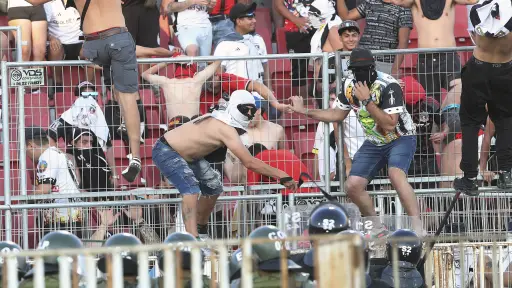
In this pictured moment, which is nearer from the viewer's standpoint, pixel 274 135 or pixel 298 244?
pixel 298 244

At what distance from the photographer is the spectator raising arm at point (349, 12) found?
13.3 metres

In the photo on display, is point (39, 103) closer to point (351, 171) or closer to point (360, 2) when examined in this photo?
point (351, 171)

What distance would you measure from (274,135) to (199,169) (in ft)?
2.71

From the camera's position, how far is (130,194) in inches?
432

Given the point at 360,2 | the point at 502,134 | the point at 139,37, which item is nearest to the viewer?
the point at 502,134

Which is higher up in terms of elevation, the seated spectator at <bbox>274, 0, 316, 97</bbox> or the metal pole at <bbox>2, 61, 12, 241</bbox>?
the seated spectator at <bbox>274, 0, 316, 97</bbox>

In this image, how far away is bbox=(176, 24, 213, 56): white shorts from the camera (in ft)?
43.2

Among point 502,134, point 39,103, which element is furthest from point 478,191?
point 39,103

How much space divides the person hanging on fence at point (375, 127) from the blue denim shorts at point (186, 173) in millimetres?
964

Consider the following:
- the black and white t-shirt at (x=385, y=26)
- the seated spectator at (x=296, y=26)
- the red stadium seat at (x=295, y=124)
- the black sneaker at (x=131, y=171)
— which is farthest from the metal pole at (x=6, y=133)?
the seated spectator at (x=296, y=26)

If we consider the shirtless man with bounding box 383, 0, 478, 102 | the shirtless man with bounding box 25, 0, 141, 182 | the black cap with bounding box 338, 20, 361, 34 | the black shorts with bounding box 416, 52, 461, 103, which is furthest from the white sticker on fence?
the shirtless man with bounding box 383, 0, 478, 102

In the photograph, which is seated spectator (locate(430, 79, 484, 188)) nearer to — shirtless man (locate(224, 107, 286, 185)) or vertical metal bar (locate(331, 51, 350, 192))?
vertical metal bar (locate(331, 51, 350, 192))

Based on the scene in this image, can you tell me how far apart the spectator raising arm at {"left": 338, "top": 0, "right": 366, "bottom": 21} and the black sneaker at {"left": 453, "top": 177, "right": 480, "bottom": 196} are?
10.8ft

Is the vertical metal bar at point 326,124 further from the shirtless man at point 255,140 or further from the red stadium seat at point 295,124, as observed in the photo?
the shirtless man at point 255,140
